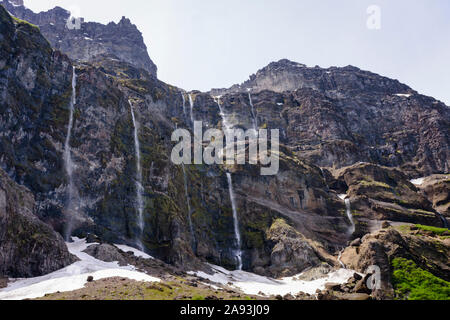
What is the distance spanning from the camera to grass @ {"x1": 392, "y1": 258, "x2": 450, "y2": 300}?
171 ft

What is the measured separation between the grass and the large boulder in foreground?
4445cm

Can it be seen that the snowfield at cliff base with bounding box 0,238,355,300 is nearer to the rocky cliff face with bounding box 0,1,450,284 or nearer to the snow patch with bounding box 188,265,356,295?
the snow patch with bounding box 188,265,356,295

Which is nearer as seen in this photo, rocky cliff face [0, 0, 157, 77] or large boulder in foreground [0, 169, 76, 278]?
large boulder in foreground [0, 169, 76, 278]

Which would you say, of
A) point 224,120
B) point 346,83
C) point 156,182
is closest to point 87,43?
point 224,120

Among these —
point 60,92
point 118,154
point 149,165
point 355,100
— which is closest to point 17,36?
point 60,92

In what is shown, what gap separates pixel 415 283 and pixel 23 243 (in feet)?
171

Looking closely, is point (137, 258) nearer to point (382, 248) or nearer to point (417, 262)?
point (382, 248)

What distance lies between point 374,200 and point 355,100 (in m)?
84.6

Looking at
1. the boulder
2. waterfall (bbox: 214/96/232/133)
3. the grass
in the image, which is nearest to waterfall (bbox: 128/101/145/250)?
the boulder

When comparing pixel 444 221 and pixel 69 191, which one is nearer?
pixel 69 191

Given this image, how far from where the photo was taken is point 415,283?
53.9 metres

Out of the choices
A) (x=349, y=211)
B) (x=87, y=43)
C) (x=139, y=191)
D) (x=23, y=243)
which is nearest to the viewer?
(x=23, y=243)

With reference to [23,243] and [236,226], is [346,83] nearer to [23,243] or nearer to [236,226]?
[236,226]
